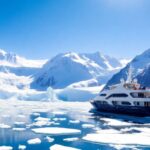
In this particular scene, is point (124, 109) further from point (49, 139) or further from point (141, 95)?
point (49, 139)

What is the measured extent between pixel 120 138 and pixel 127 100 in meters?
22.2

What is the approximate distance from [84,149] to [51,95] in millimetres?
112897

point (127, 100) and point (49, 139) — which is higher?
point (127, 100)

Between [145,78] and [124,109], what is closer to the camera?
[124,109]

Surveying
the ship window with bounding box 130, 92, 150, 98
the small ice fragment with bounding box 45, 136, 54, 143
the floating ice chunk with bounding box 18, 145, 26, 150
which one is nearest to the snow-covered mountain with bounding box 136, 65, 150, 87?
the ship window with bounding box 130, 92, 150, 98

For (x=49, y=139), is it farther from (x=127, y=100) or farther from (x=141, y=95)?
(x=141, y=95)

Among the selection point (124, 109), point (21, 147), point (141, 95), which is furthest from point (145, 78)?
point (21, 147)

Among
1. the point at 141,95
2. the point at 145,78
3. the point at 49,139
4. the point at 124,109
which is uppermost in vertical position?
the point at 145,78

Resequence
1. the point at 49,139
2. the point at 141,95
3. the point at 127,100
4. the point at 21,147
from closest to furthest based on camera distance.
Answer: the point at 21,147
the point at 49,139
the point at 141,95
the point at 127,100

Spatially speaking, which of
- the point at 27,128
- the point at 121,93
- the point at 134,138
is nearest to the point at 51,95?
the point at 121,93

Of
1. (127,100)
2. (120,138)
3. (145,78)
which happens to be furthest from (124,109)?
(145,78)

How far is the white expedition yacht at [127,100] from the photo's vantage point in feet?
171

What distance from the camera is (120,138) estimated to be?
107ft

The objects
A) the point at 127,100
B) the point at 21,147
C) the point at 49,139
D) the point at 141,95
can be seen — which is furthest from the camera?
the point at 127,100
